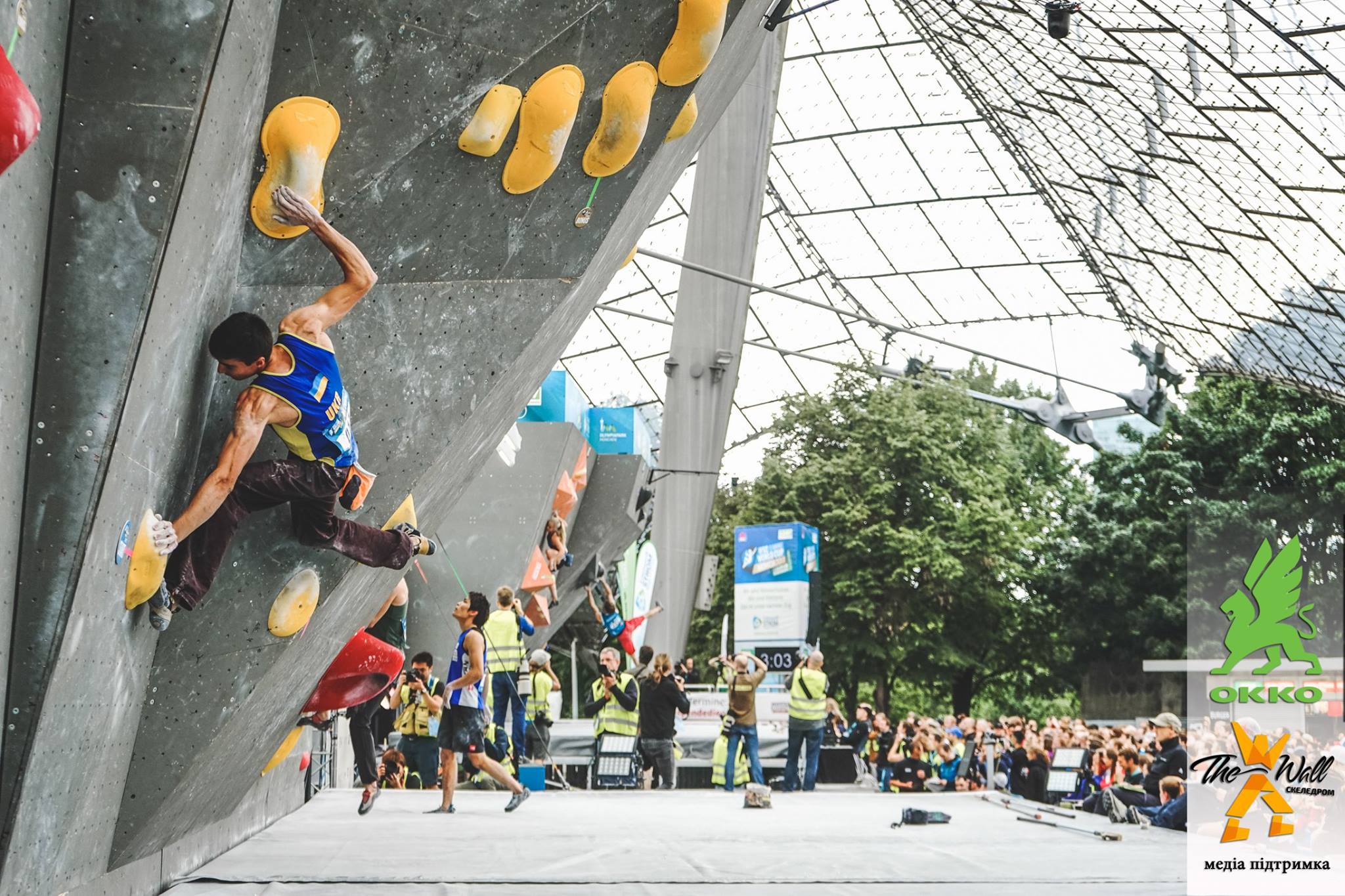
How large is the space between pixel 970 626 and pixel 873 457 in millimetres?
5715

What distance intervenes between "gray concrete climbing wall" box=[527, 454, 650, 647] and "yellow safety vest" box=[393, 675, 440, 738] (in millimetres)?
10351

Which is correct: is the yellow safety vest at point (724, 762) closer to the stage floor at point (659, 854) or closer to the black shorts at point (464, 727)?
the stage floor at point (659, 854)

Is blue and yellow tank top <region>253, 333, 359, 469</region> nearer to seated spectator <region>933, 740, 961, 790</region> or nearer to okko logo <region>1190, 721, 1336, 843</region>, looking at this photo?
okko logo <region>1190, 721, 1336, 843</region>

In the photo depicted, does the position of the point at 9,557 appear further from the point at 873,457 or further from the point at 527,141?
the point at 873,457

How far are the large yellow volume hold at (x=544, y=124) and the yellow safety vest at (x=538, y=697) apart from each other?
1018 centimetres

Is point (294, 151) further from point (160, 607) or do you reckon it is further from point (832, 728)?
point (832, 728)

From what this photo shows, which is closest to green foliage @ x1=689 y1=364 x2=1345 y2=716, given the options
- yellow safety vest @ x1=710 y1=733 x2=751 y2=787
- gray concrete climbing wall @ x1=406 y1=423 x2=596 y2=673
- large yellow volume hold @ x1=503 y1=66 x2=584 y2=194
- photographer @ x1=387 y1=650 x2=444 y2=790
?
gray concrete climbing wall @ x1=406 y1=423 x2=596 y2=673

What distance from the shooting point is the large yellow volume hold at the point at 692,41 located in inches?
183

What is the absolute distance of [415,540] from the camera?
195 inches

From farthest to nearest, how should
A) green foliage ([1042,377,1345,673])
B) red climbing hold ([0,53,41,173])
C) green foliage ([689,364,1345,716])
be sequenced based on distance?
green foliage ([689,364,1345,716]) < green foliage ([1042,377,1345,673]) < red climbing hold ([0,53,41,173])

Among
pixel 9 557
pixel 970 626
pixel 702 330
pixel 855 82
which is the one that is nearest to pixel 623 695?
pixel 702 330

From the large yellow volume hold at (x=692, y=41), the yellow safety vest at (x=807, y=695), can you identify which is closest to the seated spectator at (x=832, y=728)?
the yellow safety vest at (x=807, y=695)

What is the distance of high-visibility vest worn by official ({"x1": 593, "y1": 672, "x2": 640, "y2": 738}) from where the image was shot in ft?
47.1

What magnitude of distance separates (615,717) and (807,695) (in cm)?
248
